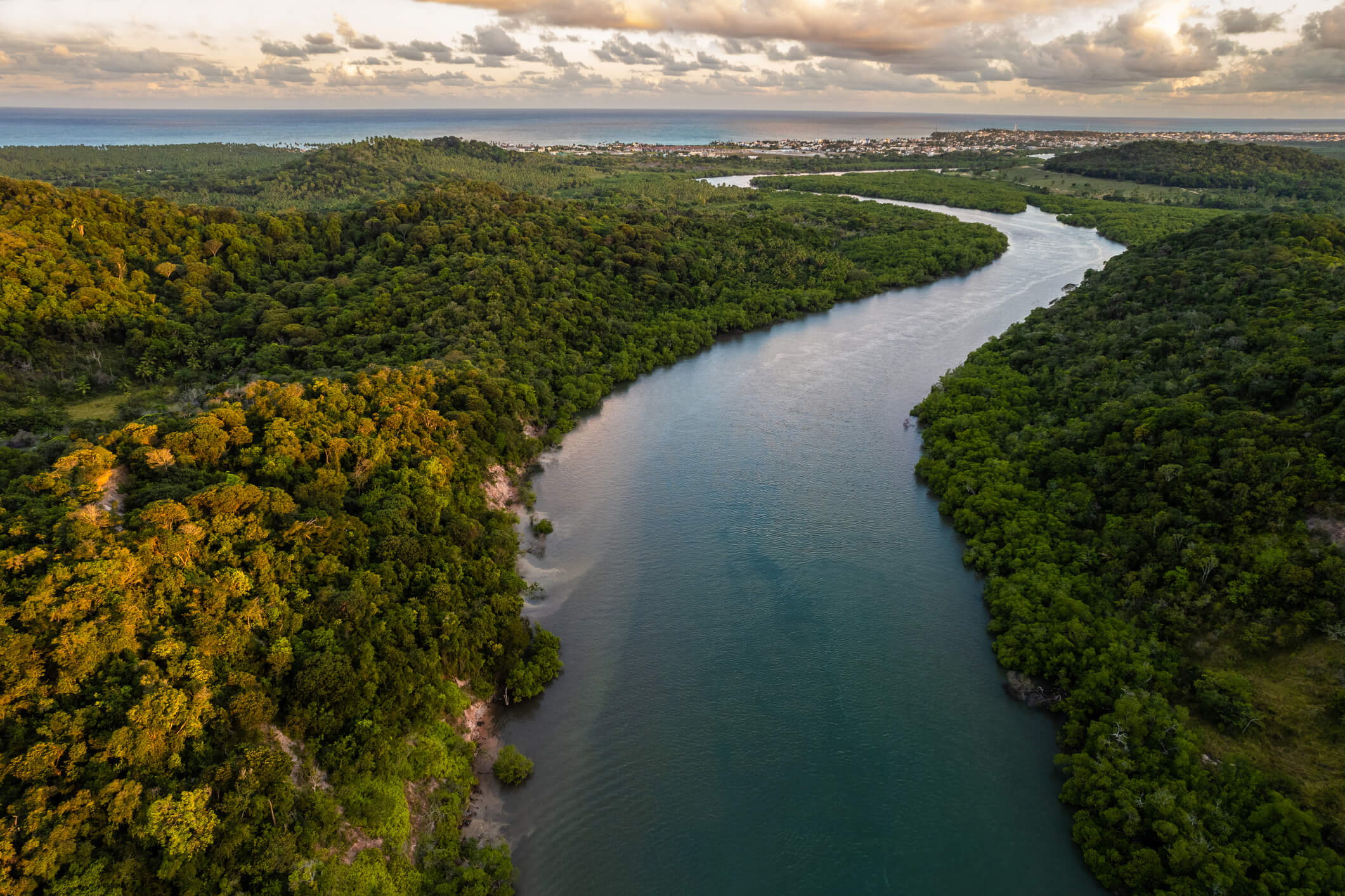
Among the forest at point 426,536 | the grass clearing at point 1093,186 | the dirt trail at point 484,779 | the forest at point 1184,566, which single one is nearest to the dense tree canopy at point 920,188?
the grass clearing at point 1093,186

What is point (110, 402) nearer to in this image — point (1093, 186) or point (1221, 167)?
point (1093, 186)

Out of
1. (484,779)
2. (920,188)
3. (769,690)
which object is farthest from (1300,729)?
(920,188)

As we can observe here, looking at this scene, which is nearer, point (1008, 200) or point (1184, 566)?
point (1184, 566)

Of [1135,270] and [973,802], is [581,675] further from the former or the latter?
[1135,270]

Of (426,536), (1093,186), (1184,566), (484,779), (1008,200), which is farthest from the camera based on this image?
(1093,186)

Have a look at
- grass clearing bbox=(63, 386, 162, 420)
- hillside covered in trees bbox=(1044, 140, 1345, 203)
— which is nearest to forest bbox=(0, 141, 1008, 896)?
grass clearing bbox=(63, 386, 162, 420)

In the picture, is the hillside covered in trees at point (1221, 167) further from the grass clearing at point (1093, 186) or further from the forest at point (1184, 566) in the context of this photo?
the forest at point (1184, 566)

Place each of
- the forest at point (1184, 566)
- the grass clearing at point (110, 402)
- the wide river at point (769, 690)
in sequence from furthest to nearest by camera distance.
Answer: the grass clearing at point (110, 402), the wide river at point (769, 690), the forest at point (1184, 566)
